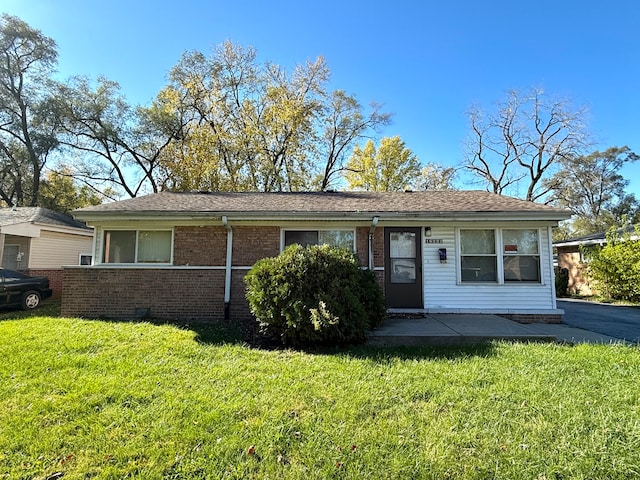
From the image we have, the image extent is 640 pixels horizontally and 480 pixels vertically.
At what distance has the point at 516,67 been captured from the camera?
13.1 meters

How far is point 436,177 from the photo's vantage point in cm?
2838

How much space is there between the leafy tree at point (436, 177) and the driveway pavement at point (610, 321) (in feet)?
59.4

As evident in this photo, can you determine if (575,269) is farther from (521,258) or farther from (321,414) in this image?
A: (321,414)

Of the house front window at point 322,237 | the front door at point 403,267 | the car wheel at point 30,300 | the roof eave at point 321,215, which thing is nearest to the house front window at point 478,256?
the roof eave at point 321,215

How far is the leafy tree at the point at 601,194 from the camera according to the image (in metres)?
30.0

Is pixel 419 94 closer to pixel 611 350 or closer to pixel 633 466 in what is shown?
pixel 611 350

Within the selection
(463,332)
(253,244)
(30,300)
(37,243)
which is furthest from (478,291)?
(37,243)

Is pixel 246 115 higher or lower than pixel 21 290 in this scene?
higher

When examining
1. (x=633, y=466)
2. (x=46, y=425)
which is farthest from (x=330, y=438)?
(x=46, y=425)

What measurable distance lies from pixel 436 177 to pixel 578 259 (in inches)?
525

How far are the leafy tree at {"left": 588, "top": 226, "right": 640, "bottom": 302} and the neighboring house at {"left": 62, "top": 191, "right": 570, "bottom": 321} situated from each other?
735 cm

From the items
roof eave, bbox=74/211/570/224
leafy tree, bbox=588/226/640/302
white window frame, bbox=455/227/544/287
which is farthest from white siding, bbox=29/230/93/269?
leafy tree, bbox=588/226/640/302

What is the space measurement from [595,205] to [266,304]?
128 ft

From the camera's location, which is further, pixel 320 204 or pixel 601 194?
pixel 601 194
